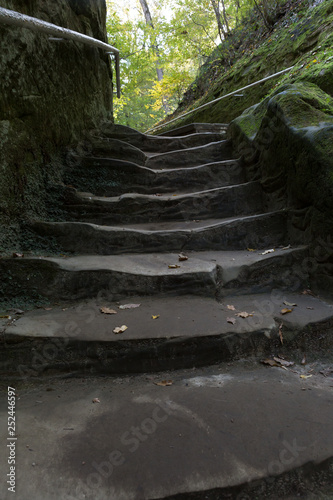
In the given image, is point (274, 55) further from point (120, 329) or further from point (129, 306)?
point (120, 329)

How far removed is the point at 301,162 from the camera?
109 inches

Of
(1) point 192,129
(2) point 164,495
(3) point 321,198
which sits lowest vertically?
(2) point 164,495

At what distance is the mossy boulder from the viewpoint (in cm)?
255

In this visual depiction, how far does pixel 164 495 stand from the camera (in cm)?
125

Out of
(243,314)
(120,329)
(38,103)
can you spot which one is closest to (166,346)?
(120,329)

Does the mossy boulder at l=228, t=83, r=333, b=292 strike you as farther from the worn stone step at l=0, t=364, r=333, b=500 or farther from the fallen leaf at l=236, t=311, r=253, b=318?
Answer: the worn stone step at l=0, t=364, r=333, b=500

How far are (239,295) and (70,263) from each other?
154 cm

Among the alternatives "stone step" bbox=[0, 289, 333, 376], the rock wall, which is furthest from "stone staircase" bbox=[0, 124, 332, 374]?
the rock wall

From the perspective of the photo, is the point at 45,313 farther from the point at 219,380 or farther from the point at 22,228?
the point at 219,380

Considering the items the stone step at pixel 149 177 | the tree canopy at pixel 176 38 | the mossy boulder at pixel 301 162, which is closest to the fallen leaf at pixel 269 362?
the mossy boulder at pixel 301 162

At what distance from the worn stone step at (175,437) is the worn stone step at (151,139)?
13.4ft

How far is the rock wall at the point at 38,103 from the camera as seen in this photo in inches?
108

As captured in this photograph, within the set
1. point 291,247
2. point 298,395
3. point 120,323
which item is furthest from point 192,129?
point 298,395

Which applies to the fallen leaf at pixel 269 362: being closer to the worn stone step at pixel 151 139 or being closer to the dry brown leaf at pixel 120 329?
the dry brown leaf at pixel 120 329
